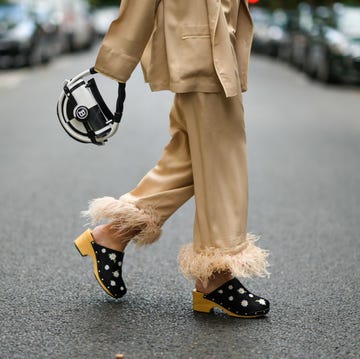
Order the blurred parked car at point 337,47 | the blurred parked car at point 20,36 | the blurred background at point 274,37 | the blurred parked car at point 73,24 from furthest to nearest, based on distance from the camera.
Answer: the blurred parked car at point 73,24 → the blurred parked car at point 20,36 → the blurred background at point 274,37 → the blurred parked car at point 337,47

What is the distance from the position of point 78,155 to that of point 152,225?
215 inches

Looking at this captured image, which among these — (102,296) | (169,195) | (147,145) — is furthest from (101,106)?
(147,145)

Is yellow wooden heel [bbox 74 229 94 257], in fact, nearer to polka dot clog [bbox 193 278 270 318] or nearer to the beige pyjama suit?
the beige pyjama suit

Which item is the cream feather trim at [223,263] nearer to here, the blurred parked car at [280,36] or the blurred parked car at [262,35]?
the blurred parked car at [280,36]

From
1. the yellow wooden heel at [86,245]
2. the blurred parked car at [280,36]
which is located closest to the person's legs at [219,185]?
the yellow wooden heel at [86,245]

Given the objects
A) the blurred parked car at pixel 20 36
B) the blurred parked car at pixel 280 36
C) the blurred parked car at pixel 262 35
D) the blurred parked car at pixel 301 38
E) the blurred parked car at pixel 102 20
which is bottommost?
the blurred parked car at pixel 102 20

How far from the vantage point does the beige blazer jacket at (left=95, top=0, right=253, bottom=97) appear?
155 inches

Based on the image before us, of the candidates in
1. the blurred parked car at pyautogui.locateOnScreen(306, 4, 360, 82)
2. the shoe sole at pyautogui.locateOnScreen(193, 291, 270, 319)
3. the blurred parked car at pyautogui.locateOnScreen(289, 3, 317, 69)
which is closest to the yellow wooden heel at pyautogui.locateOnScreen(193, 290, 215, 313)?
the shoe sole at pyautogui.locateOnScreen(193, 291, 270, 319)

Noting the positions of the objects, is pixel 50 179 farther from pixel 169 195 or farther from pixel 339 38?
pixel 339 38

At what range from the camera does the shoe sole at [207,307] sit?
420 centimetres

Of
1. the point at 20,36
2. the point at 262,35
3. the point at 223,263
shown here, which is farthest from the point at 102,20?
the point at 223,263

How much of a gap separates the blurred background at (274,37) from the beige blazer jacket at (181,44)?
1407 centimetres

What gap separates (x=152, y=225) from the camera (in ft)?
13.9

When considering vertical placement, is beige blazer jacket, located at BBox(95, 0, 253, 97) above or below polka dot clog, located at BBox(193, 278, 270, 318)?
above
